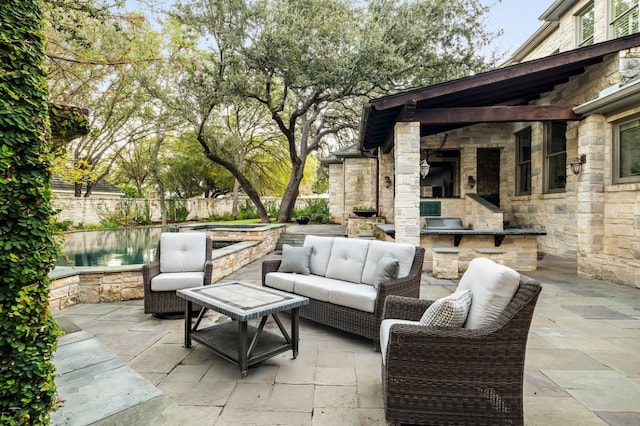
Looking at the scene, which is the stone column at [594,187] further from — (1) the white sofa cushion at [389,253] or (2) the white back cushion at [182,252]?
(2) the white back cushion at [182,252]

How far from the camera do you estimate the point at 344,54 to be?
1012cm

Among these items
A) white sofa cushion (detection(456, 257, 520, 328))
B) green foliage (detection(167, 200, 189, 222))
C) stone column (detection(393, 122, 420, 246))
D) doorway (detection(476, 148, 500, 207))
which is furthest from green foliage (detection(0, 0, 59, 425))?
green foliage (detection(167, 200, 189, 222))

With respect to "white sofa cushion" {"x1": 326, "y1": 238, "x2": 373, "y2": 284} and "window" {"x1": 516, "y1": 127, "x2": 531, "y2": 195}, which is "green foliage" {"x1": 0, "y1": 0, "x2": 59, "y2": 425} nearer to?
"white sofa cushion" {"x1": 326, "y1": 238, "x2": 373, "y2": 284}

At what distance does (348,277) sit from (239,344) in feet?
Result: 5.24

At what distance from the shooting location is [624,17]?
22.4ft

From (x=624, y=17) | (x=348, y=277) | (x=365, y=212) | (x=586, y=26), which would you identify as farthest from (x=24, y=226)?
(x=586, y=26)

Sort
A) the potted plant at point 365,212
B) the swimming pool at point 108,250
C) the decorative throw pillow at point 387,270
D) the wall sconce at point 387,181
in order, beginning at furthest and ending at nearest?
the potted plant at point 365,212 < the wall sconce at point 387,181 < the swimming pool at point 108,250 < the decorative throw pillow at point 387,270

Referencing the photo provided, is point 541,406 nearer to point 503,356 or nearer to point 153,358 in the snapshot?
point 503,356

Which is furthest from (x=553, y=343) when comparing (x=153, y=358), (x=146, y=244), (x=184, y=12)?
(x=184, y=12)

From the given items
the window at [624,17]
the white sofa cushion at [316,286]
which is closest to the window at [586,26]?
the window at [624,17]

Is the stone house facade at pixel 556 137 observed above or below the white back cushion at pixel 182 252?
above

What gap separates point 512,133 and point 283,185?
1281 centimetres

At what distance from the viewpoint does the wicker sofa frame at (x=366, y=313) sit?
3.11m

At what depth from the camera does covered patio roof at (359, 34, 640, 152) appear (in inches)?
230
